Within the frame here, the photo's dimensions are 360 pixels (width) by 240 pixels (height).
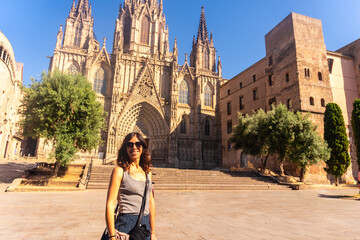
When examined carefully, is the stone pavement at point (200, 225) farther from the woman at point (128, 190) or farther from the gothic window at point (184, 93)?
the gothic window at point (184, 93)

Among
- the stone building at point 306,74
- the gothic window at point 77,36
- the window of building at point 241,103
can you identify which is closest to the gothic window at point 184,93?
the window of building at point 241,103

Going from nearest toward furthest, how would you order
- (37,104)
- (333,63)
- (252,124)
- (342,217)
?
(342,217) → (37,104) → (252,124) → (333,63)

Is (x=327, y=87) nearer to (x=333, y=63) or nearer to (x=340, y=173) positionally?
(x=333, y=63)

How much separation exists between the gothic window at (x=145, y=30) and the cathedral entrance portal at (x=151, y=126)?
47.5ft

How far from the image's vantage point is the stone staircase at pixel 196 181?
47.8 feet

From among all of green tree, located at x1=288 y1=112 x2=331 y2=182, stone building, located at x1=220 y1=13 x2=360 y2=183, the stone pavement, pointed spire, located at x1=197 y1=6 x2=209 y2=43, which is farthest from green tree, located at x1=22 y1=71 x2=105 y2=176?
pointed spire, located at x1=197 y1=6 x2=209 y2=43

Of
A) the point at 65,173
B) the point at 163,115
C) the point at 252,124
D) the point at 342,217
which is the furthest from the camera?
the point at 163,115

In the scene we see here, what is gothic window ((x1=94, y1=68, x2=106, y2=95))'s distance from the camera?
33156mm

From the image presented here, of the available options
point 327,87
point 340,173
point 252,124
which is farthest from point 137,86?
point 340,173

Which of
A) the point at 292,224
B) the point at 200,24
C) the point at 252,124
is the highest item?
the point at 200,24

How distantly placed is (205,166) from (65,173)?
22816mm

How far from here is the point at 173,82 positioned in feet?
116

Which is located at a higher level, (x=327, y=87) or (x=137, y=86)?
(x=137, y=86)

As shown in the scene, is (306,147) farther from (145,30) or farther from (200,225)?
(145,30)
